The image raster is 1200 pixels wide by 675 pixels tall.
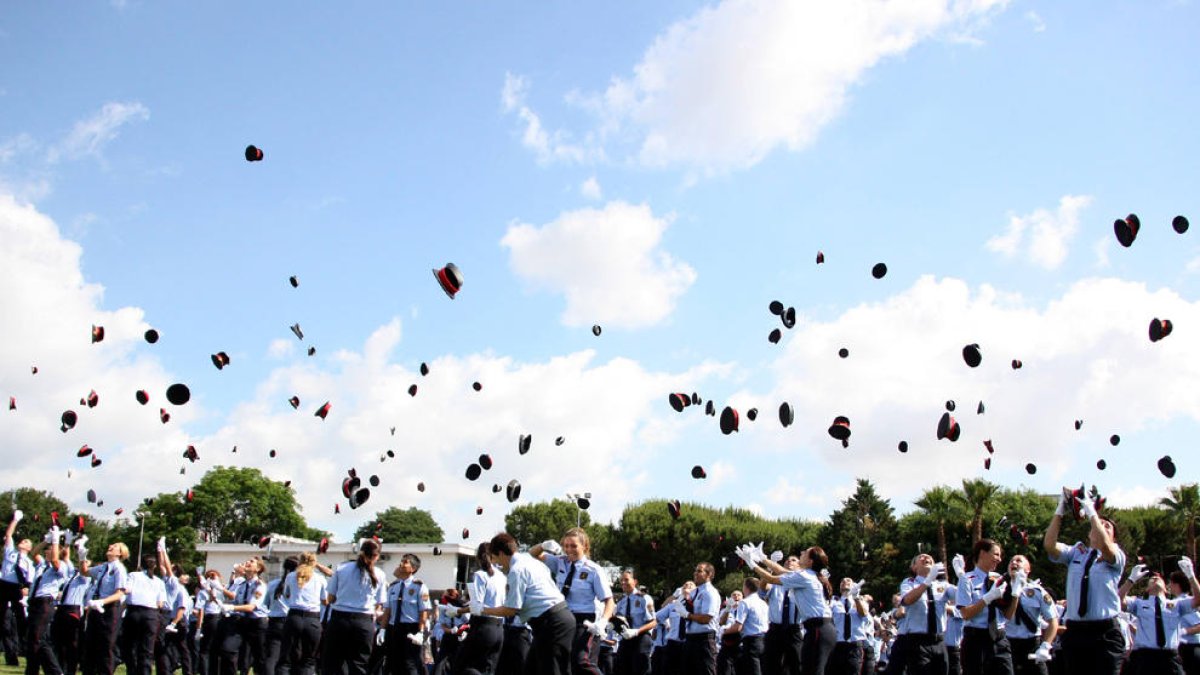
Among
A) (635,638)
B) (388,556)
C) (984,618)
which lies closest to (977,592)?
(984,618)

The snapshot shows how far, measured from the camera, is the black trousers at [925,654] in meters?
11.7

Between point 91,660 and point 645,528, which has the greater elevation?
point 645,528

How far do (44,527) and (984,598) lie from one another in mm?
105993

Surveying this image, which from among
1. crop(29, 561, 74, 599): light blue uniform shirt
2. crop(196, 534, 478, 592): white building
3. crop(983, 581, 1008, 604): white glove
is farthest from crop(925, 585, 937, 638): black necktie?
crop(196, 534, 478, 592): white building

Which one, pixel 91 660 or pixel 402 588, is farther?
pixel 402 588

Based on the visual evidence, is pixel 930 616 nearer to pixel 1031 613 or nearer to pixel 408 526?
pixel 1031 613

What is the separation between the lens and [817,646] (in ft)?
42.0

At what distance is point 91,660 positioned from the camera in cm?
1263

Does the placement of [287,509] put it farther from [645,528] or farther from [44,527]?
[645,528]

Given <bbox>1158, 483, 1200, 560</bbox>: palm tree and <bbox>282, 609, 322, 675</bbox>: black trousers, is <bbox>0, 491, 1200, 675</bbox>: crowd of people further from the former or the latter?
<bbox>1158, 483, 1200, 560</bbox>: palm tree

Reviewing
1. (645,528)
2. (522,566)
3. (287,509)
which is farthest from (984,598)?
(287,509)

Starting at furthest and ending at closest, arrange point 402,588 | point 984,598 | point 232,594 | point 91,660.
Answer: point 232,594
point 402,588
point 91,660
point 984,598

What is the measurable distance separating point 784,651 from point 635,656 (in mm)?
6016

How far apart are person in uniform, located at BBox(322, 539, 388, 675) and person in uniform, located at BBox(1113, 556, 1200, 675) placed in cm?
869
